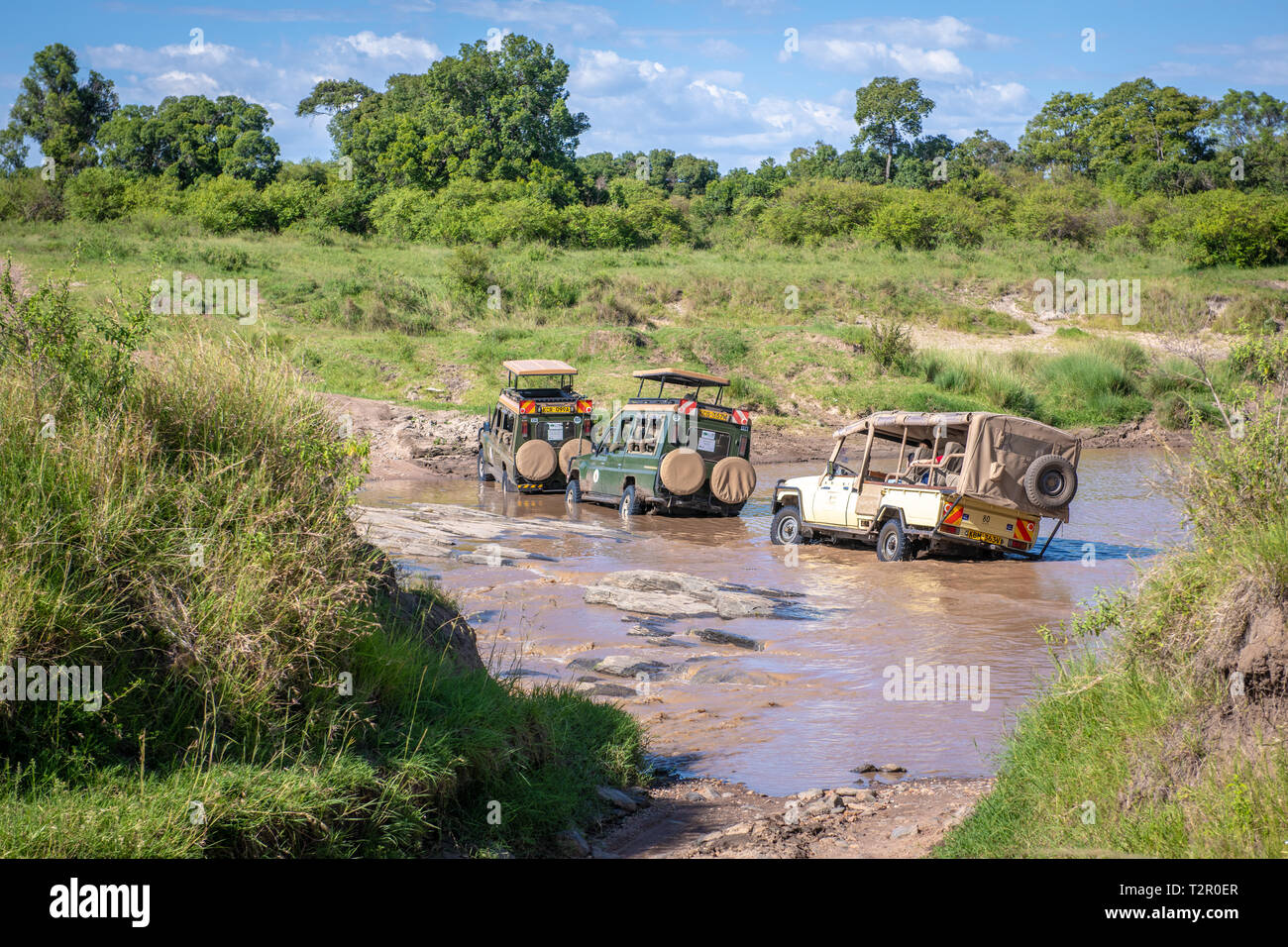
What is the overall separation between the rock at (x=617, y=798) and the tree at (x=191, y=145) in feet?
189

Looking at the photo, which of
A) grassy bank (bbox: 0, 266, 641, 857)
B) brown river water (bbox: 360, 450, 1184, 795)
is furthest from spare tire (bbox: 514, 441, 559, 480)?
grassy bank (bbox: 0, 266, 641, 857)

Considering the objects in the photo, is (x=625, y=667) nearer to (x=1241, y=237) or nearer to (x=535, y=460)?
(x=535, y=460)

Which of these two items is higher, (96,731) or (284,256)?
(284,256)

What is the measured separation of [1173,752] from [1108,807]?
16.3 inches

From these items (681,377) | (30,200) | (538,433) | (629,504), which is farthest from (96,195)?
(629,504)

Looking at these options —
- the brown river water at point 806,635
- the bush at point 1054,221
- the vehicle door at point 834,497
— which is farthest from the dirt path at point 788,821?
the bush at point 1054,221

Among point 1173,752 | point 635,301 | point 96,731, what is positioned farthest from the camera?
point 635,301

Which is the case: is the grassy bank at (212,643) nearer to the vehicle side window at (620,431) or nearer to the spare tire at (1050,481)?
the spare tire at (1050,481)

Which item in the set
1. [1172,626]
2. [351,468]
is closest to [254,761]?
[351,468]

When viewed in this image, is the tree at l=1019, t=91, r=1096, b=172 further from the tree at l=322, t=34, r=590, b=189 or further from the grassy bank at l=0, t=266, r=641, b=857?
the grassy bank at l=0, t=266, r=641, b=857

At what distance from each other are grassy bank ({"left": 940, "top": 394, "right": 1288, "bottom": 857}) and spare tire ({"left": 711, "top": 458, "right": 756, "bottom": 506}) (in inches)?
535

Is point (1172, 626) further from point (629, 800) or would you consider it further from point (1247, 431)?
point (629, 800)

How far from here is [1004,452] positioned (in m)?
15.7
